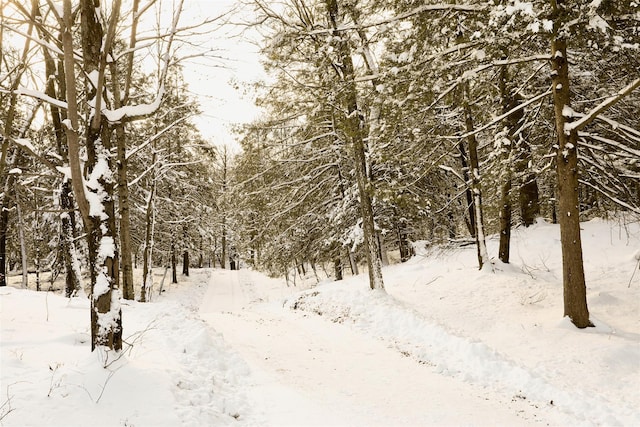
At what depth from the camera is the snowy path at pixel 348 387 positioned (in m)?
5.16

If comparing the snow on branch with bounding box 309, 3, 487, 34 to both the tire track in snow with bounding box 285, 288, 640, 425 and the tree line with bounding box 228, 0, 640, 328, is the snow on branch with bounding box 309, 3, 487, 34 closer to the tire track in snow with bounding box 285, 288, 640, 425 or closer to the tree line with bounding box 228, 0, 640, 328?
the tree line with bounding box 228, 0, 640, 328

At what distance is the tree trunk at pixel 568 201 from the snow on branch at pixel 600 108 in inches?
5.9

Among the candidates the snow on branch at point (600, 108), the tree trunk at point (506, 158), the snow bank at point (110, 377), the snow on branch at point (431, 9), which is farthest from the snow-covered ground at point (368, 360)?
the snow on branch at point (431, 9)

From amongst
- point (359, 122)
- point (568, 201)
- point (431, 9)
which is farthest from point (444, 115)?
point (568, 201)

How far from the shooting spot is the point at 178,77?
18.9 m

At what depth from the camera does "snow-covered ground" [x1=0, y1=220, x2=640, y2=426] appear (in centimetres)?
455

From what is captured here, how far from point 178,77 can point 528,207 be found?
1647cm

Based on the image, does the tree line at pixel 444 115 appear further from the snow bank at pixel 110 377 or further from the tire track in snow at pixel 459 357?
the snow bank at pixel 110 377

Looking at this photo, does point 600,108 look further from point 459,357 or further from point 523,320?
point 459,357

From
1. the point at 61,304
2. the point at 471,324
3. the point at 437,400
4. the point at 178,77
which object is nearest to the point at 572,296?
the point at 471,324

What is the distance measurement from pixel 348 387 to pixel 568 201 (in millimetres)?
5783

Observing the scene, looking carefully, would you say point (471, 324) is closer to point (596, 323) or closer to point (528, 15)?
point (596, 323)

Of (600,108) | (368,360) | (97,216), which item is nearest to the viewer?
(97,216)

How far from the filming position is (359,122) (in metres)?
12.2
